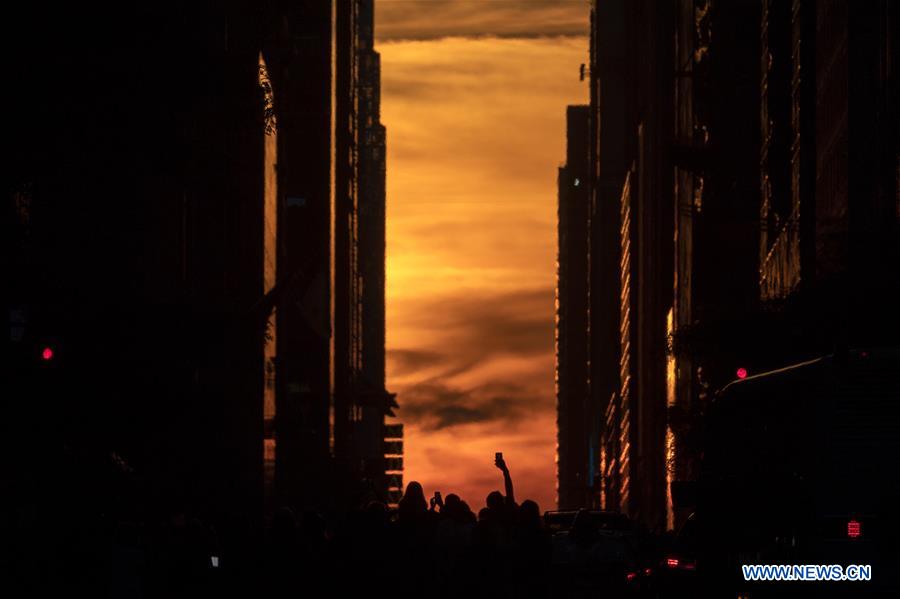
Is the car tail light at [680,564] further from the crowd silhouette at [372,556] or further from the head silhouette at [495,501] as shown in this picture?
the head silhouette at [495,501]

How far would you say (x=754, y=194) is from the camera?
9856 centimetres

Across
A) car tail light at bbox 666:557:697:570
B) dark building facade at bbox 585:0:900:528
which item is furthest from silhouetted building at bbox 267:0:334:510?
car tail light at bbox 666:557:697:570

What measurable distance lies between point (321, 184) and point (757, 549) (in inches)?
4961

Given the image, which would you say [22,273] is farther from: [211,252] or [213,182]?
[211,252]

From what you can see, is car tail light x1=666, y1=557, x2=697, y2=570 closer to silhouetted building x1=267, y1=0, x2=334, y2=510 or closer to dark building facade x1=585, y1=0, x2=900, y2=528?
dark building facade x1=585, y1=0, x2=900, y2=528

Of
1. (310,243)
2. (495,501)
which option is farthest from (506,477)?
(310,243)

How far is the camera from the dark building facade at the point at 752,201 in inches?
1951

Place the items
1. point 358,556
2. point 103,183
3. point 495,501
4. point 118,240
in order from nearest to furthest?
point 358,556 < point 495,501 < point 103,183 < point 118,240

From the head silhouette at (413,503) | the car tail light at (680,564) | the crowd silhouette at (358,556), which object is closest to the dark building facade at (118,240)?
the crowd silhouette at (358,556)

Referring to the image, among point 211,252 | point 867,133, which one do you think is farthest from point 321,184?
point 867,133

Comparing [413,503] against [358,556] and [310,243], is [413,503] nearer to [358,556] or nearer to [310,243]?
[358,556]

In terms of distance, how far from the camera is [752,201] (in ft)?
325

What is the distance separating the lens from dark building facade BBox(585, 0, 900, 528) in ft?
163

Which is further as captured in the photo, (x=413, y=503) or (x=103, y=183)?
(x=103, y=183)
